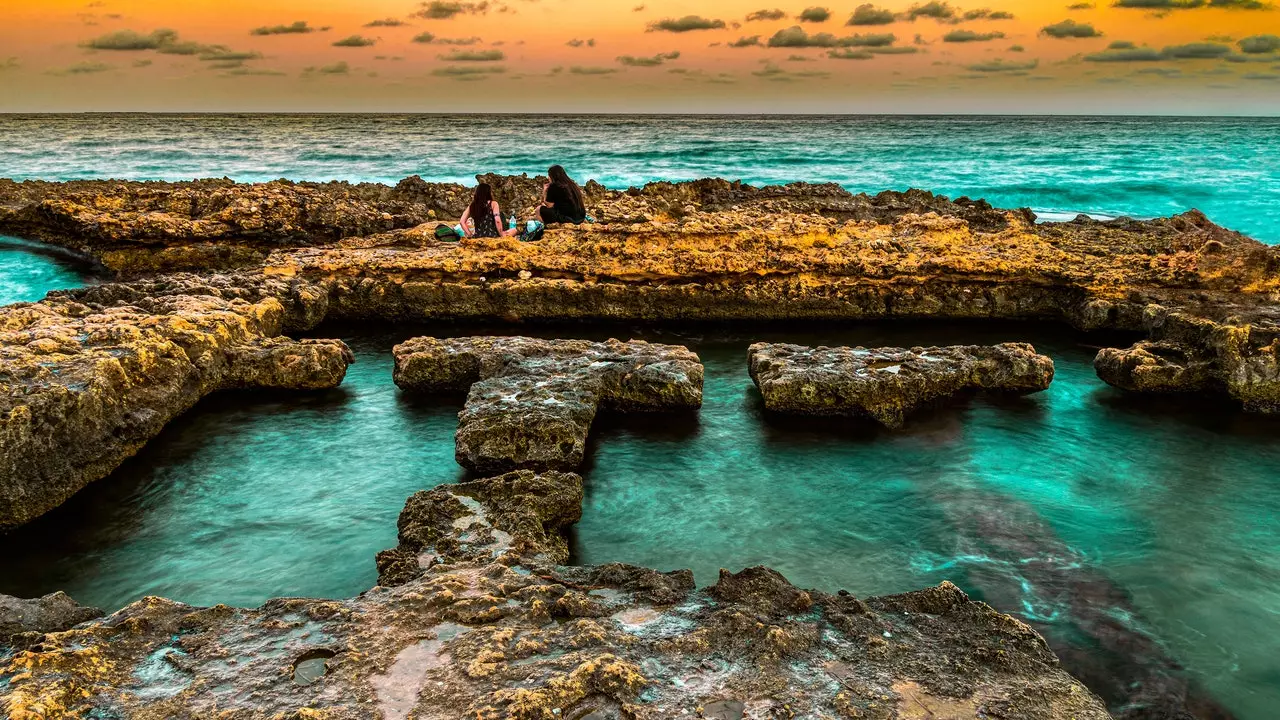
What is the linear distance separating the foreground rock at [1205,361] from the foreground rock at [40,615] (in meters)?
8.75

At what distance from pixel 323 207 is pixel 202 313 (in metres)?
4.50

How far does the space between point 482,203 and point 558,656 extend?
8.58 meters

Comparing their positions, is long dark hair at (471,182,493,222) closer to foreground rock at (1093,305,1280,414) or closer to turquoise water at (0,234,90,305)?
turquoise water at (0,234,90,305)

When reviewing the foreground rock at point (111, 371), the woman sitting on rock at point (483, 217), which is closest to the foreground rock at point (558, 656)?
the foreground rock at point (111, 371)

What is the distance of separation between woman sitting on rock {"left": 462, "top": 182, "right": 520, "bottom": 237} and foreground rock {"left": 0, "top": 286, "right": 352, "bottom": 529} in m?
2.94

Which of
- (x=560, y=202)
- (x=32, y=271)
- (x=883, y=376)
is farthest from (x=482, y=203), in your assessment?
(x=32, y=271)

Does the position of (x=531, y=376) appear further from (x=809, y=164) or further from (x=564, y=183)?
(x=809, y=164)

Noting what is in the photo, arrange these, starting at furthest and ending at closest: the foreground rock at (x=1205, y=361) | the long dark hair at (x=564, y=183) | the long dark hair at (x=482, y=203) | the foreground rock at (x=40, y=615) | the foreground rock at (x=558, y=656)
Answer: the long dark hair at (x=564, y=183) < the long dark hair at (x=482, y=203) < the foreground rock at (x=1205, y=361) < the foreground rock at (x=40, y=615) < the foreground rock at (x=558, y=656)

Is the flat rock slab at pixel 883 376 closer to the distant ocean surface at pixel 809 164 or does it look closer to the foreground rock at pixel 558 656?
the foreground rock at pixel 558 656

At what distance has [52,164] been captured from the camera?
36562 millimetres

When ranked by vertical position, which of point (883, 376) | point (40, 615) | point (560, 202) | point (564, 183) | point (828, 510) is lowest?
point (828, 510)

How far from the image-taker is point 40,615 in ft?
12.3

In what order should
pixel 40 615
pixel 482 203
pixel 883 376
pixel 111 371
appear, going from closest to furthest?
pixel 40 615, pixel 111 371, pixel 883 376, pixel 482 203

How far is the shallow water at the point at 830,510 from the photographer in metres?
4.79
